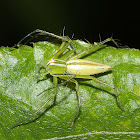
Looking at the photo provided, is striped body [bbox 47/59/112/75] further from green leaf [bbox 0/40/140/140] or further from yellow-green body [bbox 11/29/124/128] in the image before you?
green leaf [bbox 0/40/140/140]

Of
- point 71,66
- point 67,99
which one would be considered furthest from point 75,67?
point 67,99

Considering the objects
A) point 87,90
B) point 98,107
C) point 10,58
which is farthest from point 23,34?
point 98,107

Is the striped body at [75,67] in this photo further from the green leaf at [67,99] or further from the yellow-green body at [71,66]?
the green leaf at [67,99]

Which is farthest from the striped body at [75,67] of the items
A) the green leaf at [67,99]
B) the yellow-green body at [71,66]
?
the green leaf at [67,99]

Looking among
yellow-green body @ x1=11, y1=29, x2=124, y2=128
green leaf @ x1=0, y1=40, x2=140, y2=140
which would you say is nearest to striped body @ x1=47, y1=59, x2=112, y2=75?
yellow-green body @ x1=11, y1=29, x2=124, y2=128

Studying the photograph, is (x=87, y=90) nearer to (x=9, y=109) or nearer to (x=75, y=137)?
(x=75, y=137)

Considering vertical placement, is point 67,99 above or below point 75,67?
below

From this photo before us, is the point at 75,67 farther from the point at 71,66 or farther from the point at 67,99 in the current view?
the point at 67,99

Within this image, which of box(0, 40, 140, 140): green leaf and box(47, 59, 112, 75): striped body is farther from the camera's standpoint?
box(47, 59, 112, 75): striped body

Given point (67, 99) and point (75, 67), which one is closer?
point (67, 99)
